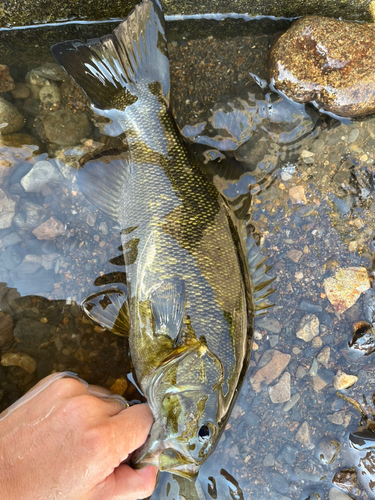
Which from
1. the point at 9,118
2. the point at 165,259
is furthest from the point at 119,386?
the point at 9,118

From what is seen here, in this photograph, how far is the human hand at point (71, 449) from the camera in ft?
6.77

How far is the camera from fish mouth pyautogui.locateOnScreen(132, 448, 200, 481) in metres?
2.14

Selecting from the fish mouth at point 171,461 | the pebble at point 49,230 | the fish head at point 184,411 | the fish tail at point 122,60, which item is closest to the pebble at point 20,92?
the fish tail at point 122,60

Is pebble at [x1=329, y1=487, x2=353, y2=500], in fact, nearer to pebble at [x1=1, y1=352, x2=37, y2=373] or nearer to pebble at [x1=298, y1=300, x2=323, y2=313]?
pebble at [x1=298, y1=300, x2=323, y2=313]

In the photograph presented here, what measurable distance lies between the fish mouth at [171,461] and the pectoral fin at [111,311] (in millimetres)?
894

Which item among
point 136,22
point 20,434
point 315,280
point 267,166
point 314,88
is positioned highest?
point 136,22

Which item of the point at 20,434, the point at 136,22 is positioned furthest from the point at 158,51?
the point at 20,434

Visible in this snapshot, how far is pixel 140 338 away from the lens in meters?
2.51

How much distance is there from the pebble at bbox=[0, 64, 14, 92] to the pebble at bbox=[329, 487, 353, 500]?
4322 millimetres

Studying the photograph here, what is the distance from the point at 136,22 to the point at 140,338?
235 cm

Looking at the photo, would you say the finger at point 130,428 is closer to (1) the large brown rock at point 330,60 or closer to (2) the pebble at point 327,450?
(2) the pebble at point 327,450

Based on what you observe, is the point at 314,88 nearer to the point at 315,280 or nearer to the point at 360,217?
the point at 360,217

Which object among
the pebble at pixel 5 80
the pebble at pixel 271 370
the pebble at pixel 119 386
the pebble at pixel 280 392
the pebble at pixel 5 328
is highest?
the pebble at pixel 5 80

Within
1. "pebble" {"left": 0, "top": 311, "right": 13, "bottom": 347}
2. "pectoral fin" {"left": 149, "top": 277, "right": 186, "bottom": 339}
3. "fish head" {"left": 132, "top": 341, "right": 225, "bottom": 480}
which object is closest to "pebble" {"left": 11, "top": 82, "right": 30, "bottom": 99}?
"pebble" {"left": 0, "top": 311, "right": 13, "bottom": 347}
